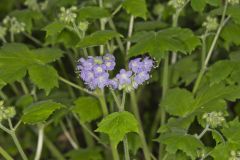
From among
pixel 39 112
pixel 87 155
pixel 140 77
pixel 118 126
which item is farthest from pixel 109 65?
pixel 87 155

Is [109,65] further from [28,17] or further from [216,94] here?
[28,17]

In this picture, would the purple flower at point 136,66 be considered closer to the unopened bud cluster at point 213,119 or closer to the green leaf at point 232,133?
the unopened bud cluster at point 213,119

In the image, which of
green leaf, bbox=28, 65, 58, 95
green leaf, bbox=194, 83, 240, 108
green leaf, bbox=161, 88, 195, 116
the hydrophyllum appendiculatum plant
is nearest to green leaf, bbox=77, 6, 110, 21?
the hydrophyllum appendiculatum plant

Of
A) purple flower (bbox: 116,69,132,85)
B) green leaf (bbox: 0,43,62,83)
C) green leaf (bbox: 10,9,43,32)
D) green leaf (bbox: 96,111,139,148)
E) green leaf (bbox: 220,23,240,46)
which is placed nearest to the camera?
green leaf (bbox: 96,111,139,148)

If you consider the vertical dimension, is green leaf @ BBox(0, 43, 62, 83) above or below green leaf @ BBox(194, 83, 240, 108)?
above

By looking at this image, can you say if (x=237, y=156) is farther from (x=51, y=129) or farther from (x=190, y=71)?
(x=51, y=129)

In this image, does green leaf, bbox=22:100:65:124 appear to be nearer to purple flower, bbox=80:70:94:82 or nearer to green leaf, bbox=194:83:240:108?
purple flower, bbox=80:70:94:82
